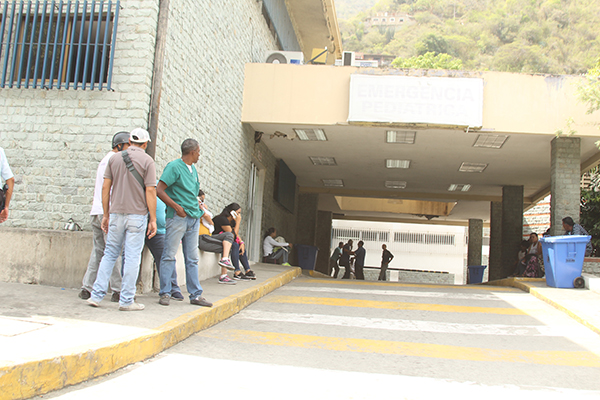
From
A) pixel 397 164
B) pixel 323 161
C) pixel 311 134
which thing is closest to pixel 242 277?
pixel 311 134

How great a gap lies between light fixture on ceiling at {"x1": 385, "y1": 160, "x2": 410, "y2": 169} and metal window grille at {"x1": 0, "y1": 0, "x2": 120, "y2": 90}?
403 inches

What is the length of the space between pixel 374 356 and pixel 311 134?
9.03 m

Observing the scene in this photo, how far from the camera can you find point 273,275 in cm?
971

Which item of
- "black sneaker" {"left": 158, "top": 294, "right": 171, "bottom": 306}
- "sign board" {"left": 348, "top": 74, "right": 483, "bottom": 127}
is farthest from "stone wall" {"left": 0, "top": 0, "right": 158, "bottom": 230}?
"sign board" {"left": 348, "top": 74, "right": 483, "bottom": 127}

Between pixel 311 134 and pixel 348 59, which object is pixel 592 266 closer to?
pixel 311 134

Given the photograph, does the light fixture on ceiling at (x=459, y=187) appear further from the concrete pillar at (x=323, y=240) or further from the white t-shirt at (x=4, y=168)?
the white t-shirt at (x=4, y=168)

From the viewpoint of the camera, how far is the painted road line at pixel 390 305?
7055 mm

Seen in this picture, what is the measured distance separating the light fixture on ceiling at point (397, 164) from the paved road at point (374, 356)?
865 centimetres

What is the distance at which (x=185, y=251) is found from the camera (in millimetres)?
5824

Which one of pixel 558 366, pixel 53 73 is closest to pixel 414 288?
pixel 558 366

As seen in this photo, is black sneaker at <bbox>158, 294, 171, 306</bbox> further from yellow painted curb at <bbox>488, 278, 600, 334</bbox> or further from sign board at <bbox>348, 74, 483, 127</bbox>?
sign board at <bbox>348, 74, 483, 127</bbox>

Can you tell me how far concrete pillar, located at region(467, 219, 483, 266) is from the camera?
26.9 meters

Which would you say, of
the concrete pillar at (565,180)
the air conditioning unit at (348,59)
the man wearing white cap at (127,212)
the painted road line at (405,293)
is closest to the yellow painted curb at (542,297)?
the painted road line at (405,293)

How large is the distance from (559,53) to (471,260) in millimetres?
76081
